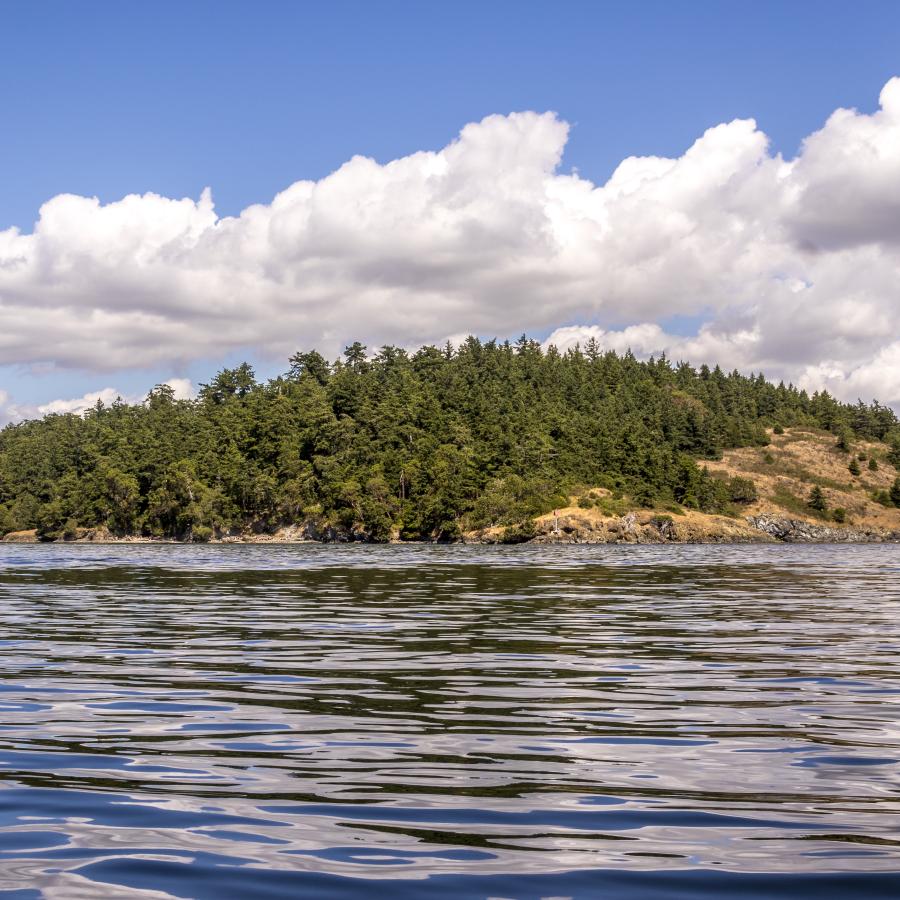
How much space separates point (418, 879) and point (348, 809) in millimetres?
1904

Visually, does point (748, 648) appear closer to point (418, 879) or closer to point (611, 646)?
point (611, 646)

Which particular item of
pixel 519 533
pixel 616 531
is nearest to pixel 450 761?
pixel 519 533

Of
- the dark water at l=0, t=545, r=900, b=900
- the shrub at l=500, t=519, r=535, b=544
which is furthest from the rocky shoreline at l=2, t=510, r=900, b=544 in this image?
the dark water at l=0, t=545, r=900, b=900

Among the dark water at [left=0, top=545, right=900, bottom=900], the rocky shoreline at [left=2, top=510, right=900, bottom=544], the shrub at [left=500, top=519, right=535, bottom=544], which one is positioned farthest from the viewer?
the rocky shoreline at [left=2, top=510, right=900, bottom=544]

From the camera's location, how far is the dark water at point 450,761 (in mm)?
7125

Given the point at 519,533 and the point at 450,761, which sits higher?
the point at 450,761

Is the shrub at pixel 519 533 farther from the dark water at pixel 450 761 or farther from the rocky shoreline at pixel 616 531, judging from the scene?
the dark water at pixel 450 761

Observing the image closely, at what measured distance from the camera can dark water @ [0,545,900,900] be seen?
7125mm

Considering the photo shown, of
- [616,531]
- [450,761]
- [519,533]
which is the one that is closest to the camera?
[450,761]

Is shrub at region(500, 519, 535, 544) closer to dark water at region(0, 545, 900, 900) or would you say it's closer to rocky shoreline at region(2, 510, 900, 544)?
rocky shoreline at region(2, 510, 900, 544)

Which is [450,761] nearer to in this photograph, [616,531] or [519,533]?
[519,533]

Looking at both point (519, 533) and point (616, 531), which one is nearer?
point (519, 533)

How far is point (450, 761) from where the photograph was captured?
10531 millimetres

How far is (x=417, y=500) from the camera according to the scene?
189m
